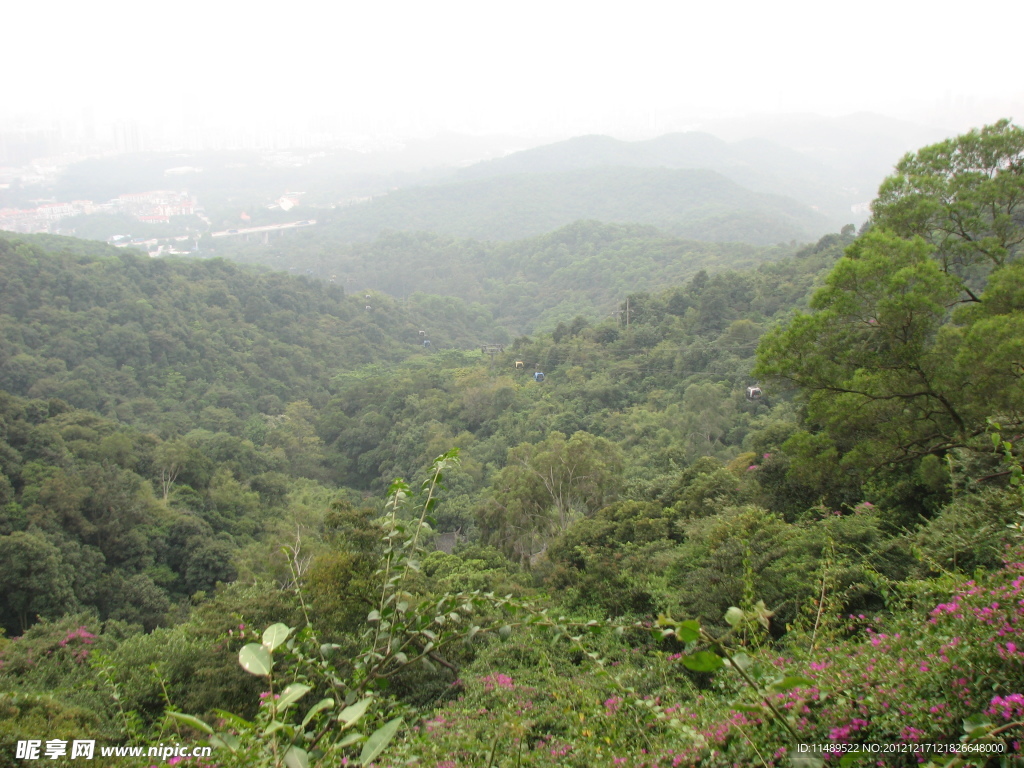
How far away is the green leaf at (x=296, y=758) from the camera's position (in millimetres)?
1299

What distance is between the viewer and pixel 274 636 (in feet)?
4.73

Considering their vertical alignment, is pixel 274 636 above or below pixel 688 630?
below

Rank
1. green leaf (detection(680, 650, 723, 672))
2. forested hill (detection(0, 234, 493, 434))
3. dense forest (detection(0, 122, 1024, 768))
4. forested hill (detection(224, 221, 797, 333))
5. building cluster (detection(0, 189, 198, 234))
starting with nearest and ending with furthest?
green leaf (detection(680, 650, 723, 672)) < dense forest (detection(0, 122, 1024, 768)) < forested hill (detection(0, 234, 493, 434)) < forested hill (detection(224, 221, 797, 333)) < building cluster (detection(0, 189, 198, 234))

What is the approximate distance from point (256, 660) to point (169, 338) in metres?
40.5

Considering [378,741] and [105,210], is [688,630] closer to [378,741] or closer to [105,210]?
Result: [378,741]

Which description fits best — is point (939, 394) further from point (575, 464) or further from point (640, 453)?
point (640, 453)

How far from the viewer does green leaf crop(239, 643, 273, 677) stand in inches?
51.8

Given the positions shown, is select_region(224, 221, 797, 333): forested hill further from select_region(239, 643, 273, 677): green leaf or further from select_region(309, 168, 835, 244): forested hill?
select_region(239, 643, 273, 677): green leaf

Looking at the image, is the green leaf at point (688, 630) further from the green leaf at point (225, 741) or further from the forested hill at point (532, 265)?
the forested hill at point (532, 265)

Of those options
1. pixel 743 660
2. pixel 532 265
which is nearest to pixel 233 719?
pixel 743 660

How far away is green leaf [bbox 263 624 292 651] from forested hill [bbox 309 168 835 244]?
96.0 metres

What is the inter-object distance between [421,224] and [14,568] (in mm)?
102568

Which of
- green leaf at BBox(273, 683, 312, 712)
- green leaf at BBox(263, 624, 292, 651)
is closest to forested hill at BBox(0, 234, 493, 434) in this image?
green leaf at BBox(263, 624, 292, 651)

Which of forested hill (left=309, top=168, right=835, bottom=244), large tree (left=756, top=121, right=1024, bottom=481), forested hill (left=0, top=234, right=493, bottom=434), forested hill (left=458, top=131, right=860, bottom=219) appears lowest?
forested hill (left=0, top=234, right=493, bottom=434)
